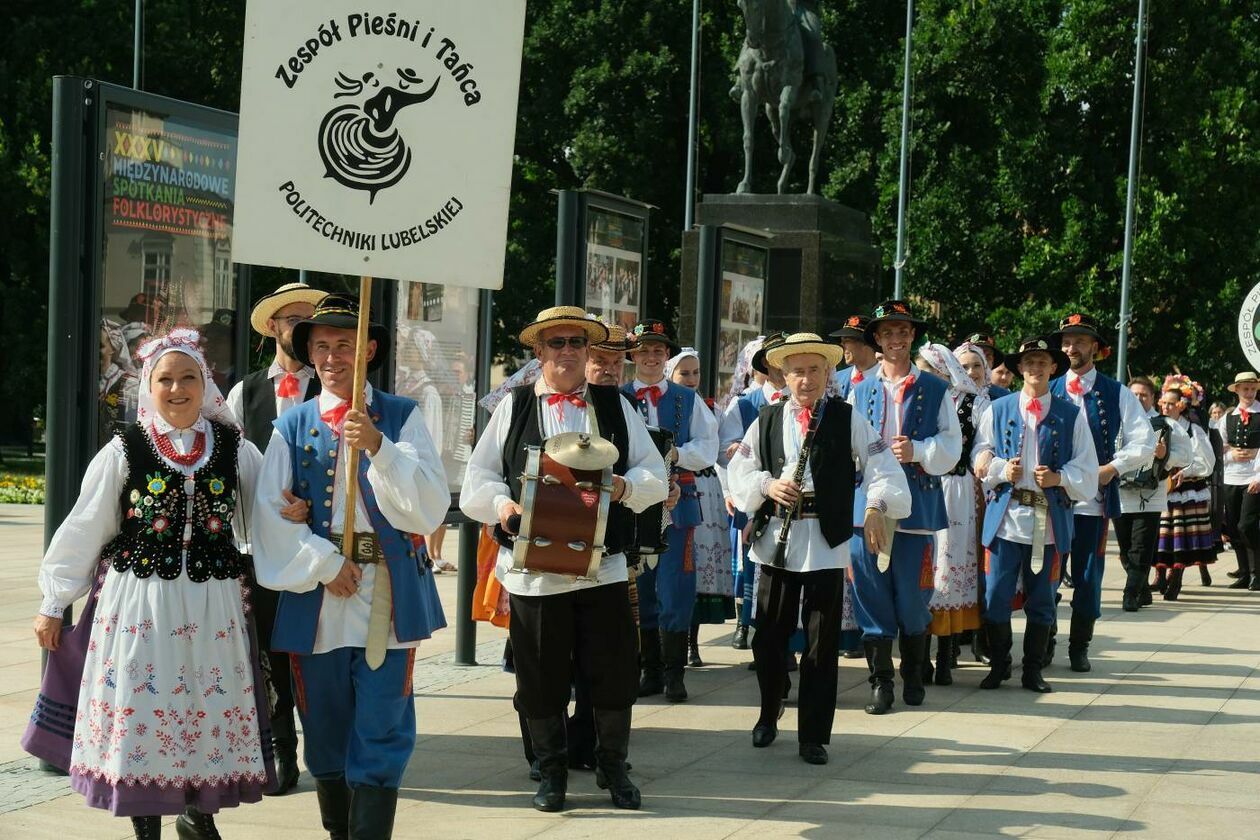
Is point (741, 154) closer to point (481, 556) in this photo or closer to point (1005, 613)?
point (1005, 613)

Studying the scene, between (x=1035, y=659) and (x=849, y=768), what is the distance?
98.2 inches

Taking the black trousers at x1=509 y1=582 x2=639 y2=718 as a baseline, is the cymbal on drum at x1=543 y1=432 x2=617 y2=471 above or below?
above

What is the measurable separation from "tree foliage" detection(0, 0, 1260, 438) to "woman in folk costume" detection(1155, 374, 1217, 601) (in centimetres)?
1361

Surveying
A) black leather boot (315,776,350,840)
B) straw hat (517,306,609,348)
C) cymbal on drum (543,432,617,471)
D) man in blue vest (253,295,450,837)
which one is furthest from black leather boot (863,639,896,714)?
black leather boot (315,776,350,840)

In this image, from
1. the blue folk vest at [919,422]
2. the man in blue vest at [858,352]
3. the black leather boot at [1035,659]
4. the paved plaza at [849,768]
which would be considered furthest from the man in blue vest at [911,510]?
the black leather boot at [1035,659]

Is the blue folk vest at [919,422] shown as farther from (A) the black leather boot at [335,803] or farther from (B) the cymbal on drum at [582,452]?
(A) the black leather boot at [335,803]

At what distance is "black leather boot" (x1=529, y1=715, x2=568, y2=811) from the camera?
20.7 ft

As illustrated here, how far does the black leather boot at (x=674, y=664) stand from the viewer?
8680 millimetres

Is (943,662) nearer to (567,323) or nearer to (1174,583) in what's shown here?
(567,323)

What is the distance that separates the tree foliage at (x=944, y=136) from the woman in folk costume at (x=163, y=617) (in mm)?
25018

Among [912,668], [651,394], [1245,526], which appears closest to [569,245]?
[651,394]

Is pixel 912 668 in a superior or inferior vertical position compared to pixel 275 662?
inferior

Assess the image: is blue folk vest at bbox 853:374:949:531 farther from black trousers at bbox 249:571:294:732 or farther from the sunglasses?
black trousers at bbox 249:571:294:732

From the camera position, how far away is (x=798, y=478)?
7.41 meters
